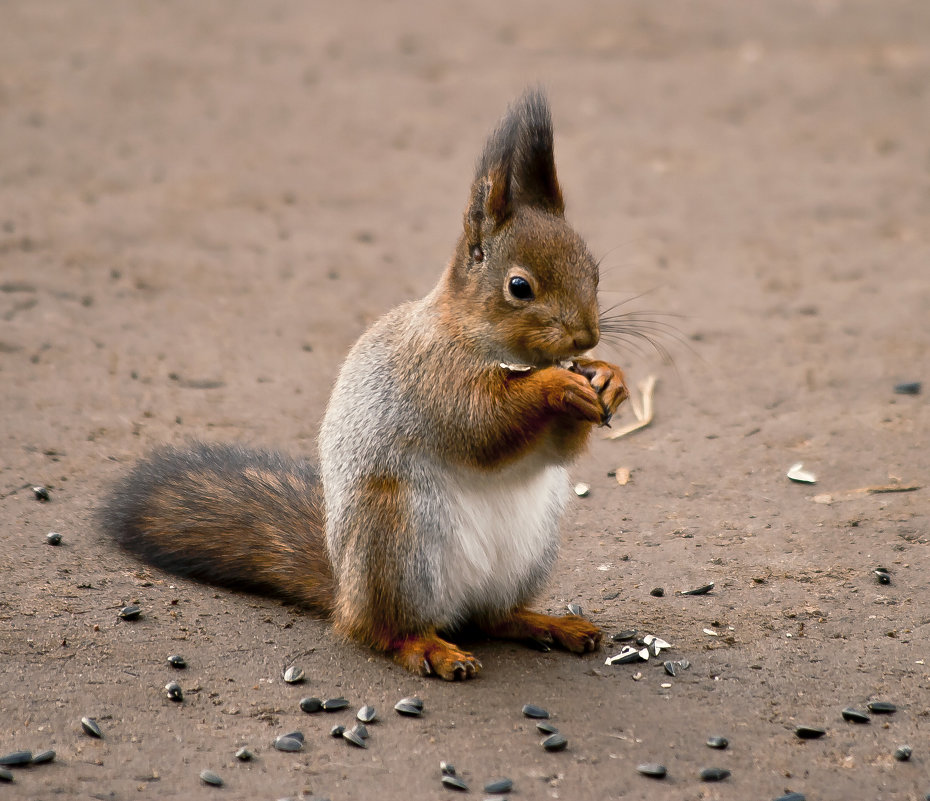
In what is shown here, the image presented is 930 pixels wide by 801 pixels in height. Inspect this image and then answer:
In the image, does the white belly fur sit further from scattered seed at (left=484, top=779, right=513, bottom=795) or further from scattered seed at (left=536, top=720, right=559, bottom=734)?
scattered seed at (left=484, top=779, right=513, bottom=795)

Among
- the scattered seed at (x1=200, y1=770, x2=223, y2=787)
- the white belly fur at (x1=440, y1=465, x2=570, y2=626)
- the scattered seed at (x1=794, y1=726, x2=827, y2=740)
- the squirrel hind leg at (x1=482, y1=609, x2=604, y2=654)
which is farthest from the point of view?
the squirrel hind leg at (x1=482, y1=609, x2=604, y2=654)

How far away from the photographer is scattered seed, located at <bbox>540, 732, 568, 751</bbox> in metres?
3.05

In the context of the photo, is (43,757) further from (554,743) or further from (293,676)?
(554,743)

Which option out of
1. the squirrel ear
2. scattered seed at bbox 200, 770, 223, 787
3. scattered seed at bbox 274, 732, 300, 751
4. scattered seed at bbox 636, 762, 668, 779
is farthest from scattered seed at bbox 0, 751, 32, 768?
the squirrel ear

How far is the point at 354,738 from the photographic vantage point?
305 centimetres

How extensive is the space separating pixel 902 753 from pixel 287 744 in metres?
1.49

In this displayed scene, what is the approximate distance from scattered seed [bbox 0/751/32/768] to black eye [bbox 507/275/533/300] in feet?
5.32

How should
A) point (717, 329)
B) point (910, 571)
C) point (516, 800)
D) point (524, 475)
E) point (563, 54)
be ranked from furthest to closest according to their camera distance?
point (563, 54), point (717, 329), point (910, 571), point (524, 475), point (516, 800)

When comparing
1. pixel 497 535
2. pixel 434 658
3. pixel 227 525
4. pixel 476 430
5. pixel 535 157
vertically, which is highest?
pixel 535 157

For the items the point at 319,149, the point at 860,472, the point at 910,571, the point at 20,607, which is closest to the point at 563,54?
the point at 319,149

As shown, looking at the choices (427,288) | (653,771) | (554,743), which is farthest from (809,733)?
(427,288)

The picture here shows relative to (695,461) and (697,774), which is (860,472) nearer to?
(695,461)

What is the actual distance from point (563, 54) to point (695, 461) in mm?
5656

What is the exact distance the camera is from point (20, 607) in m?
3.58
